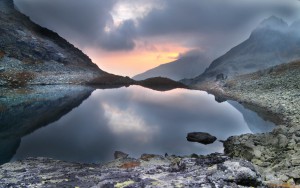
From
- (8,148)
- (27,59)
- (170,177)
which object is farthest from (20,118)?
(27,59)

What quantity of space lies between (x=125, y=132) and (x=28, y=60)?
298 ft

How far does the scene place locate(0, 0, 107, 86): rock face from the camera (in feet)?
338

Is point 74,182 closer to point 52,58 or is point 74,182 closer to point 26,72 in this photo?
point 26,72

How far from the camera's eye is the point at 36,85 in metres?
98.6

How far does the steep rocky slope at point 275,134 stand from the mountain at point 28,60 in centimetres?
6068

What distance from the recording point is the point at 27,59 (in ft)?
391

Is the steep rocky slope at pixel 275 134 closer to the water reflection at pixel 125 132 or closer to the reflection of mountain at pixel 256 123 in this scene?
the reflection of mountain at pixel 256 123

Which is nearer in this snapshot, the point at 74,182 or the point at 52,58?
the point at 74,182

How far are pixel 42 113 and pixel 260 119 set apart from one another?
32.6m

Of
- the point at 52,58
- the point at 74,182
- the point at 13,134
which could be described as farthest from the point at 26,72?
the point at 74,182

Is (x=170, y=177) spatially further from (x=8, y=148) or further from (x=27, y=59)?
(x=27, y=59)

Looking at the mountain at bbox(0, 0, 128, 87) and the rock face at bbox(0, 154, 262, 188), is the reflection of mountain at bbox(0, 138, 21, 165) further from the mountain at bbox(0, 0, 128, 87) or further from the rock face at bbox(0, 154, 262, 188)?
the mountain at bbox(0, 0, 128, 87)

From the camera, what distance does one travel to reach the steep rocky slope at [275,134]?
16.5 meters

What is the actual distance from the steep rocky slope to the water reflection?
472cm
